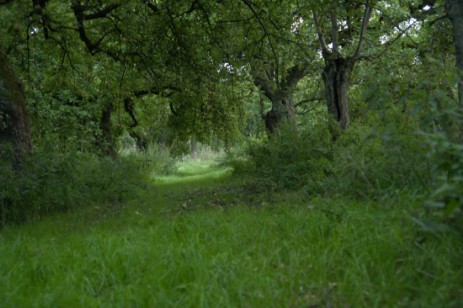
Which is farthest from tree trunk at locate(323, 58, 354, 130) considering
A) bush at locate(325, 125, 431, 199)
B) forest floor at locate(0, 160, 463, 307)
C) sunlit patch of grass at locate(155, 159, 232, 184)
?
sunlit patch of grass at locate(155, 159, 232, 184)

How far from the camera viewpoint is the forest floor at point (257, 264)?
272 cm

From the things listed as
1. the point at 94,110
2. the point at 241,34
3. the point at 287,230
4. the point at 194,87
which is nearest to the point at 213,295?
the point at 287,230

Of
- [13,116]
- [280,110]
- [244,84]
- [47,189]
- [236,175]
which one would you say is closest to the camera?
[47,189]

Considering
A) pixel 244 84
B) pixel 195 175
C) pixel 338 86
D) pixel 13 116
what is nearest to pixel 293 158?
pixel 338 86

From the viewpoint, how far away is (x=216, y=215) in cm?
557

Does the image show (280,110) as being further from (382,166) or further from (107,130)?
(382,166)

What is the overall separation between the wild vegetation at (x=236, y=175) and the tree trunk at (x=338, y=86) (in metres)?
0.04

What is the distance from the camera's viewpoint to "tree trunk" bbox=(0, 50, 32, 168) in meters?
7.82

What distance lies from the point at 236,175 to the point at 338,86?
5.90 m

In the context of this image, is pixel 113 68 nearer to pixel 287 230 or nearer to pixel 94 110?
pixel 94 110

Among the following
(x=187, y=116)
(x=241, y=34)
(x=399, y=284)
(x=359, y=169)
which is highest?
(x=241, y=34)

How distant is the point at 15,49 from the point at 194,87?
14.4 feet

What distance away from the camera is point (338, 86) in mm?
10609

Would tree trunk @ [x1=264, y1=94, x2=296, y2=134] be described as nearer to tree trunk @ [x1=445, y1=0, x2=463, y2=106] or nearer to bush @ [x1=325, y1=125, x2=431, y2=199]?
bush @ [x1=325, y1=125, x2=431, y2=199]
